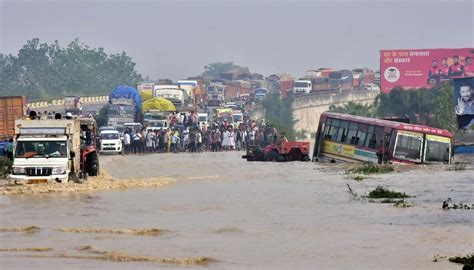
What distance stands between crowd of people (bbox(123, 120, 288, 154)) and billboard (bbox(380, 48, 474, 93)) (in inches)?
1136

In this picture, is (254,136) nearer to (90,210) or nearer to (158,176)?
(158,176)

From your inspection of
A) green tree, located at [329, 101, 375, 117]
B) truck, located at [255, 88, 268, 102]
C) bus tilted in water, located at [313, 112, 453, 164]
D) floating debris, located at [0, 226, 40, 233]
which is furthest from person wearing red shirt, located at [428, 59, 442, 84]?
floating debris, located at [0, 226, 40, 233]

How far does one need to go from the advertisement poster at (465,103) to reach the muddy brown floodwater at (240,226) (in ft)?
55.3

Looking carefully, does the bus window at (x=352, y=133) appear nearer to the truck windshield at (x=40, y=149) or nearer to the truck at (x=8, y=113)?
the truck at (x=8, y=113)

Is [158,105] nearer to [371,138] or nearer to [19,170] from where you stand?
[371,138]

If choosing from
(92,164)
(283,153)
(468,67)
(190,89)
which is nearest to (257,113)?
(190,89)

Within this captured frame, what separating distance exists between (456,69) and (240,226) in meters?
66.6

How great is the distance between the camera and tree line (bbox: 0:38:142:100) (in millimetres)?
128375

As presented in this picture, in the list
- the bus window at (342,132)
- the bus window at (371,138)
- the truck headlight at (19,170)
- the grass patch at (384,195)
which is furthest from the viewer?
the bus window at (342,132)

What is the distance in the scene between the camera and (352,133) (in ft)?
135

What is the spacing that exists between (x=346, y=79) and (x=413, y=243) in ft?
343

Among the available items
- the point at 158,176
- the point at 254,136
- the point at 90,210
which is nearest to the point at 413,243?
the point at 90,210

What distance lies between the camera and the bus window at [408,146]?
1556 inches

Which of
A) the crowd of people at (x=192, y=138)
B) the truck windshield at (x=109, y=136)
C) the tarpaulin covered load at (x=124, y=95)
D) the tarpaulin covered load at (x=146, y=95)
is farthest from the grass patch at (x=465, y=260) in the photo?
the tarpaulin covered load at (x=146, y=95)
